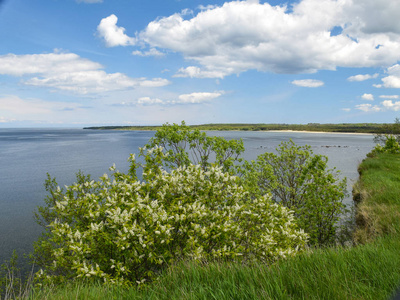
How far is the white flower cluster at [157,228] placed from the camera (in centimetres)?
848

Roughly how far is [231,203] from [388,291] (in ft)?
23.8

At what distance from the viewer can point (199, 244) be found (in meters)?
9.37

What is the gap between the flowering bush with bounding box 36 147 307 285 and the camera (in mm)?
8477

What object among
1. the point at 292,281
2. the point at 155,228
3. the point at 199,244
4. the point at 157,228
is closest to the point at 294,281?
the point at 292,281

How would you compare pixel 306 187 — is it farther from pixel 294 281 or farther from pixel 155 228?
pixel 294 281

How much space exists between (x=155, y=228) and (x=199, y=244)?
1.67 meters

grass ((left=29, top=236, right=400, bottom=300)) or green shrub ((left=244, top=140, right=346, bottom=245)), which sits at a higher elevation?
grass ((left=29, top=236, right=400, bottom=300))

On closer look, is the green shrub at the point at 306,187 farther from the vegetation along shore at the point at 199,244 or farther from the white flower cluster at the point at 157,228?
the white flower cluster at the point at 157,228

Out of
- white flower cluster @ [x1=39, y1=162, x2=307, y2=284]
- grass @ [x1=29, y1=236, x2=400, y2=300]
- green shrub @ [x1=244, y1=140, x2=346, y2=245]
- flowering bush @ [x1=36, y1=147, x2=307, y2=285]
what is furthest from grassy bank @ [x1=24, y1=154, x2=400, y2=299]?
green shrub @ [x1=244, y1=140, x2=346, y2=245]

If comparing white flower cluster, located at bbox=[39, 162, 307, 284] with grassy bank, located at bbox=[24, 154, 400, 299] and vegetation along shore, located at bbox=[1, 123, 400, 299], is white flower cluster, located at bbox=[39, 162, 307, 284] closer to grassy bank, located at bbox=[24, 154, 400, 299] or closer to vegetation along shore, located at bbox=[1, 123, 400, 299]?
vegetation along shore, located at bbox=[1, 123, 400, 299]

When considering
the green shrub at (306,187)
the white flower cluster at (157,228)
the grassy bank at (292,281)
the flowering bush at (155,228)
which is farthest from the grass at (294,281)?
the green shrub at (306,187)

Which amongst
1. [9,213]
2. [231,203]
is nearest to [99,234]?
[231,203]

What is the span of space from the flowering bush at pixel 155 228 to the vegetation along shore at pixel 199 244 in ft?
0.14

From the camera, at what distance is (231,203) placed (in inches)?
461
